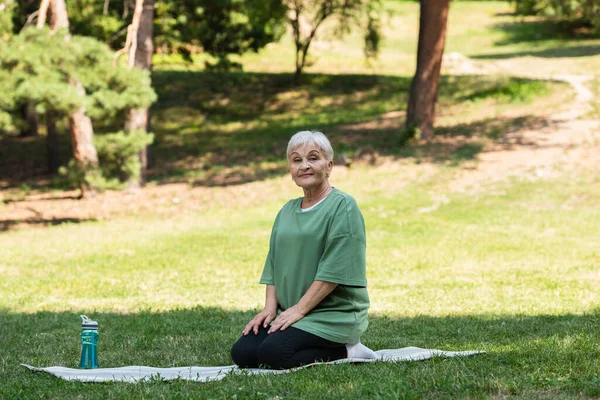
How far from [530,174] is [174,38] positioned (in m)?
12.3

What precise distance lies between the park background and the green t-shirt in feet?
1.18

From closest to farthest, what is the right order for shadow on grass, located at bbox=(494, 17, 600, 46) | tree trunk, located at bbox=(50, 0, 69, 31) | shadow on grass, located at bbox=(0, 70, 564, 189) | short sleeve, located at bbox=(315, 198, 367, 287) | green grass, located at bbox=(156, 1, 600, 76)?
short sleeve, located at bbox=(315, 198, 367, 287)
tree trunk, located at bbox=(50, 0, 69, 31)
shadow on grass, located at bbox=(0, 70, 564, 189)
green grass, located at bbox=(156, 1, 600, 76)
shadow on grass, located at bbox=(494, 17, 600, 46)

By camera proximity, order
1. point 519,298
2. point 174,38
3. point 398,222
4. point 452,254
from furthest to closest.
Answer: point 174,38
point 398,222
point 452,254
point 519,298

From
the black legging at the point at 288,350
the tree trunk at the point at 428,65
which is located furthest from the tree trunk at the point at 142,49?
the black legging at the point at 288,350

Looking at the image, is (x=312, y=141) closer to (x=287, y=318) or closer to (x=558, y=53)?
(x=287, y=318)

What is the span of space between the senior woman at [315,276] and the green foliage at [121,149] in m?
14.0

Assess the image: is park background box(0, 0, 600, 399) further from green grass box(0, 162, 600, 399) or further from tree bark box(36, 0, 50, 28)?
tree bark box(36, 0, 50, 28)

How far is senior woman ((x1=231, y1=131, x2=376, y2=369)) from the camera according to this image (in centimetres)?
576

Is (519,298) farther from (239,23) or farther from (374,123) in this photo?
(239,23)

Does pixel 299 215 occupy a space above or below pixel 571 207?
above

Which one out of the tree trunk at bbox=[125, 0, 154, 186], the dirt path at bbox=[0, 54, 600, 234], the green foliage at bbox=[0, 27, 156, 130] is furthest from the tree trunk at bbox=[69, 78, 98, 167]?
the tree trunk at bbox=[125, 0, 154, 186]

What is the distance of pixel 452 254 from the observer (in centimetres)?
1361

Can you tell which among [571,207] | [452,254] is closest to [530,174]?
[571,207]

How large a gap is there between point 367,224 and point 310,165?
35.1 feet
